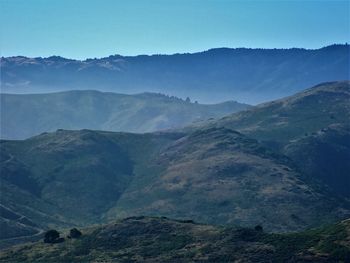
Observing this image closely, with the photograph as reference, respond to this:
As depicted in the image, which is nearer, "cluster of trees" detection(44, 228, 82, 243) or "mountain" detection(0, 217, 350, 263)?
"mountain" detection(0, 217, 350, 263)

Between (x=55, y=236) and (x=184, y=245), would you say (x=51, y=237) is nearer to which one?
(x=55, y=236)

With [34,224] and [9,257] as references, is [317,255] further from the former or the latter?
[34,224]

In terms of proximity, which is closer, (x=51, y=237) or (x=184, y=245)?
(x=184, y=245)

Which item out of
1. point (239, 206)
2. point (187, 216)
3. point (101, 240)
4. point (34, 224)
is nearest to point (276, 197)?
point (239, 206)

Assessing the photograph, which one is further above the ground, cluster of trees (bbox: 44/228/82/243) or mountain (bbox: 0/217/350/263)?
cluster of trees (bbox: 44/228/82/243)

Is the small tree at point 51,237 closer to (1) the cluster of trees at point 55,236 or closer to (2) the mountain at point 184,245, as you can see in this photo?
(1) the cluster of trees at point 55,236

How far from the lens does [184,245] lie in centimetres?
10581

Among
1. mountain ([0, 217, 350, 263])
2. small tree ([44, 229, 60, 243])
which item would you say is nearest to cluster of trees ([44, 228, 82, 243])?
small tree ([44, 229, 60, 243])

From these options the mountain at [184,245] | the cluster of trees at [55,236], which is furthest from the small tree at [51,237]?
the mountain at [184,245]

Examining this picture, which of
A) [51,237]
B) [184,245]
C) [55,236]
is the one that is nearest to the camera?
[184,245]

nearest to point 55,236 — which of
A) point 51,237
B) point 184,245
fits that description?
point 51,237

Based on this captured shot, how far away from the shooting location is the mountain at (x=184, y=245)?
303 feet

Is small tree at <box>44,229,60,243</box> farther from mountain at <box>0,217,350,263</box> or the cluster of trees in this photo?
mountain at <box>0,217,350,263</box>

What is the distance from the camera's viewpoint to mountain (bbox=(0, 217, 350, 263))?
9225cm
